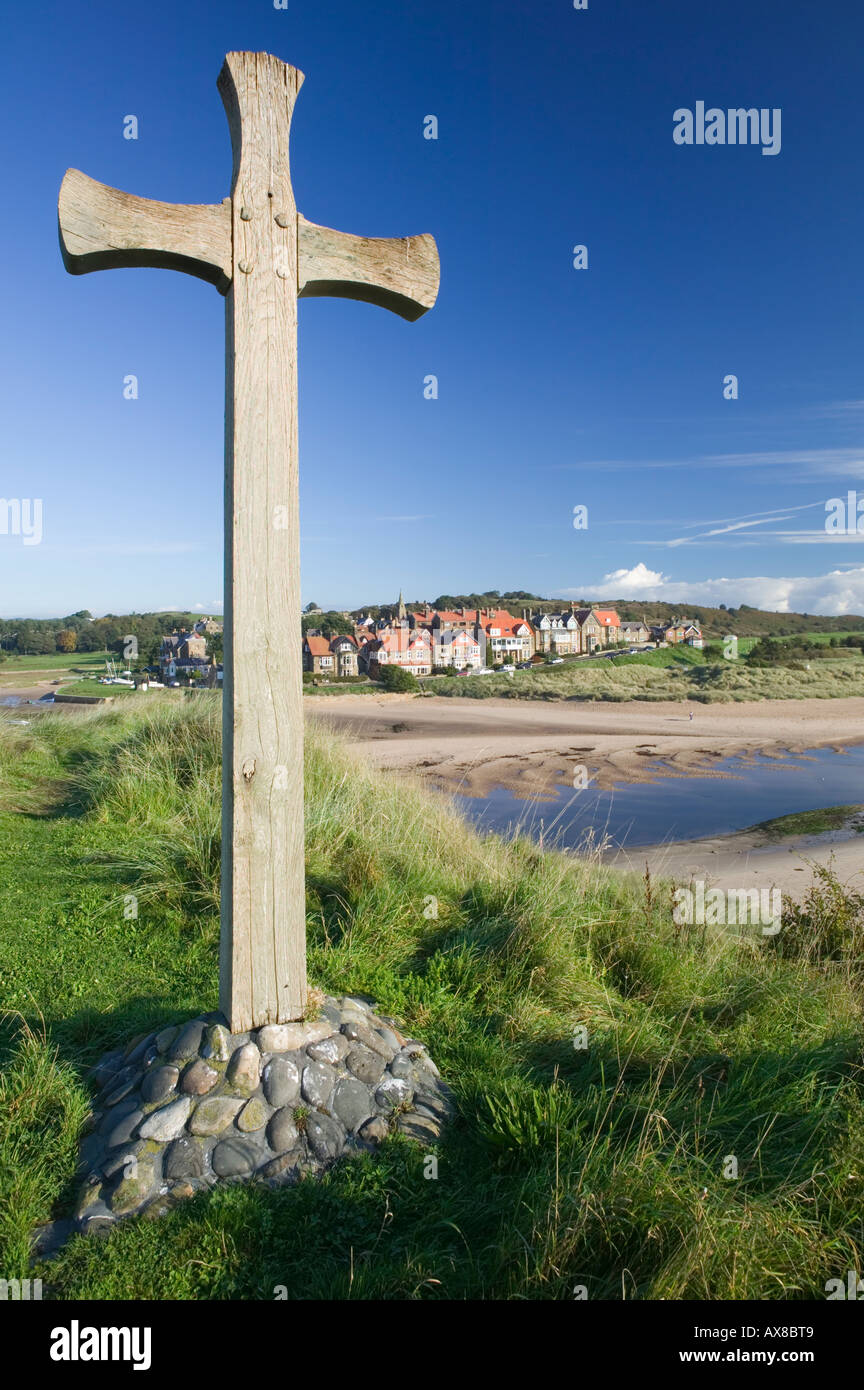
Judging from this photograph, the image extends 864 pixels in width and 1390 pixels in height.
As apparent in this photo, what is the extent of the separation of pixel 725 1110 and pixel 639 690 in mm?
38618

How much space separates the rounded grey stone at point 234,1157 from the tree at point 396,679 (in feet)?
120

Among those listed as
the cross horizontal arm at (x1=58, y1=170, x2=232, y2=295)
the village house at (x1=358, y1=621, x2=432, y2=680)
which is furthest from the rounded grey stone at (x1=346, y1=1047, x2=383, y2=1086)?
the village house at (x1=358, y1=621, x2=432, y2=680)

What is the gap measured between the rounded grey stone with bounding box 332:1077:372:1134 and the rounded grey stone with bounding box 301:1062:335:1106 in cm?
4

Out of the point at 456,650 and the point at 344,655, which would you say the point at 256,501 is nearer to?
the point at 344,655

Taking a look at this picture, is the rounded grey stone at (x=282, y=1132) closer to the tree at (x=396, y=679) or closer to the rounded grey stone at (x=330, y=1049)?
the rounded grey stone at (x=330, y=1049)

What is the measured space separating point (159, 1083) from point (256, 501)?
2.12m

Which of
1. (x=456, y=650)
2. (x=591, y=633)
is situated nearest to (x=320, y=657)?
(x=456, y=650)

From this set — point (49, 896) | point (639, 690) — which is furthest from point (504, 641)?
point (49, 896)

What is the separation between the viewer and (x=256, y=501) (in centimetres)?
288

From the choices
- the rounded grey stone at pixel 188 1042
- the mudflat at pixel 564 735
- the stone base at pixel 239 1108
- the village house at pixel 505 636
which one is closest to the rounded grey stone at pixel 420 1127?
the stone base at pixel 239 1108

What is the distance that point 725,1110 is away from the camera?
2.94 meters

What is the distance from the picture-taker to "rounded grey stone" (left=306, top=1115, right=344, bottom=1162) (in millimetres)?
2703

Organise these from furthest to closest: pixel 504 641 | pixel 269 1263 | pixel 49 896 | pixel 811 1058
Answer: pixel 504 641 < pixel 49 896 < pixel 811 1058 < pixel 269 1263

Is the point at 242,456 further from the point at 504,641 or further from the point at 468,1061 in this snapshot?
the point at 504,641
